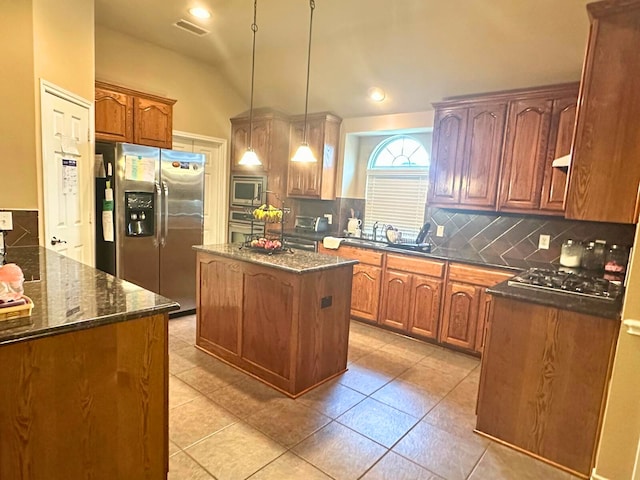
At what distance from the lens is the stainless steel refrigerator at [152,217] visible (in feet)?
11.8

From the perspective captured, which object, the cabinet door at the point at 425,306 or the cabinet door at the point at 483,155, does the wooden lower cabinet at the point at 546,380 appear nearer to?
the cabinet door at the point at 425,306

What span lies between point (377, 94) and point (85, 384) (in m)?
3.95

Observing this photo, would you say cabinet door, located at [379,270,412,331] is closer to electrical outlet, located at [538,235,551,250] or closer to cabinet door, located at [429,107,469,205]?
cabinet door, located at [429,107,469,205]

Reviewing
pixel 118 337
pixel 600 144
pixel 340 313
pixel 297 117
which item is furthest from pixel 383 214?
pixel 118 337

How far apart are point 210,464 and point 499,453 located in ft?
5.34

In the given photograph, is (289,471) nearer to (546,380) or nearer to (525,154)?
(546,380)

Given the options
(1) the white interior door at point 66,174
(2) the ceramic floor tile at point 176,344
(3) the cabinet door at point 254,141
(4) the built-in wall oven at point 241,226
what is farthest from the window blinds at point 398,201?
(1) the white interior door at point 66,174

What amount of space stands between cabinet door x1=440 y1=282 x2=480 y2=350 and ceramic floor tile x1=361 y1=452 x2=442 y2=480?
1734 millimetres

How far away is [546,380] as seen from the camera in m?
2.13

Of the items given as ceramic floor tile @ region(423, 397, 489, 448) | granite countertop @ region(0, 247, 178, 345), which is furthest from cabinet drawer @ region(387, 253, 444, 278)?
granite countertop @ region(0, 247, 178, 345)

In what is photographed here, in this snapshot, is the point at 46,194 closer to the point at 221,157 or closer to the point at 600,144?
the point at 221,157

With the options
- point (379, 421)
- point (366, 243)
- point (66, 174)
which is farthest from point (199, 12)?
point (379, 421)

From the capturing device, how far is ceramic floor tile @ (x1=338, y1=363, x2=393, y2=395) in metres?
2.87

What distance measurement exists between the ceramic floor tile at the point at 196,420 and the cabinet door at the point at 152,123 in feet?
9.40
